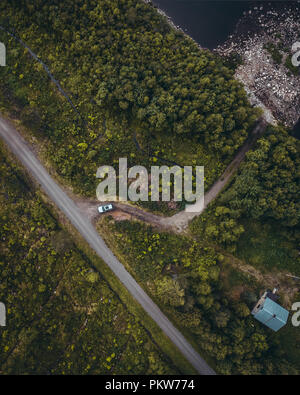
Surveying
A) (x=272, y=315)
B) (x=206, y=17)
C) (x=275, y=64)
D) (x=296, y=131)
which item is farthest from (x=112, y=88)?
(x=272, y=315)

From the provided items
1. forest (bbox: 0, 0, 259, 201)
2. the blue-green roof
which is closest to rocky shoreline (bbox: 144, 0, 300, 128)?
forest (bbox: 0, 0, 259, 201)

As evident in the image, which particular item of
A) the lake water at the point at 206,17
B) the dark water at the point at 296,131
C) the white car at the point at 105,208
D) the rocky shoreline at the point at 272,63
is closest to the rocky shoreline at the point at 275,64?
the rocky shoreline at the point at 272,63

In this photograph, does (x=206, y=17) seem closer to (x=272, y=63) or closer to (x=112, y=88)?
(x=272, y=63)

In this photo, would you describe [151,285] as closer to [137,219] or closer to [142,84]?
[137,219]

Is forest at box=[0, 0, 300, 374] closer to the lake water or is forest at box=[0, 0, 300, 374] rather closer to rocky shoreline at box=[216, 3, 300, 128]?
rocky shoreline at box=[216, 3, 300, 128]
